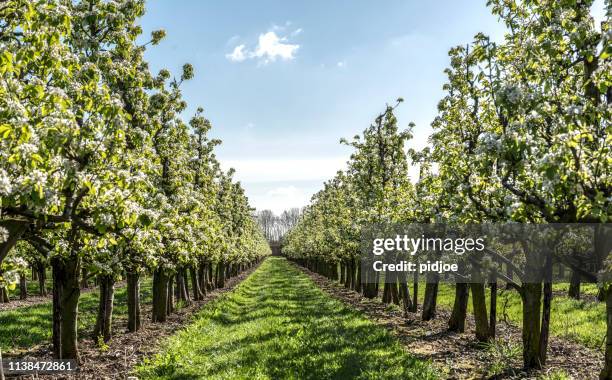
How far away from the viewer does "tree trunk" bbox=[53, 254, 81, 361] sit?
13075mm

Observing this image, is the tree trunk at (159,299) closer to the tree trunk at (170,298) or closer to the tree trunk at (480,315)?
the tree trunk at (170,298)

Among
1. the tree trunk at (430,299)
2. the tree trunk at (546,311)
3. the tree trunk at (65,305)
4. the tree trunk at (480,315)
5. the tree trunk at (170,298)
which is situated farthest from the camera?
the tree trunk at (170,298)

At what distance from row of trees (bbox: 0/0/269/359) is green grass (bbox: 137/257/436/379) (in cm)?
322

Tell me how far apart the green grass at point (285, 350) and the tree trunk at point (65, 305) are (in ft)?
8.12

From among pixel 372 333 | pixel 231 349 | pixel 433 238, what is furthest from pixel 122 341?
pixel 433 238

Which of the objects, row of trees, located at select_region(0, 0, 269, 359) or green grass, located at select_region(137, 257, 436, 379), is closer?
row of trees, located at select_region(0, 0, 269, 359)

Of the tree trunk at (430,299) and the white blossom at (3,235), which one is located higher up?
the white blossom at (3,235)

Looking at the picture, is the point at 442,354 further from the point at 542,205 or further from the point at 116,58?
the point at 116,58

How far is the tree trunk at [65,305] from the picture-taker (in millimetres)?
13075

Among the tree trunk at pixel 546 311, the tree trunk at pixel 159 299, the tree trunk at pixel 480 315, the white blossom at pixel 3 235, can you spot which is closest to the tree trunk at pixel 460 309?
the tree trunk at pixel 480 315

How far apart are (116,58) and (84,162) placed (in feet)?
23.1

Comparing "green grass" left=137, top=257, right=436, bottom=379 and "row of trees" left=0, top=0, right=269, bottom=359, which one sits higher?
"row of trees" left=0, top=0, right=269, bottom=359

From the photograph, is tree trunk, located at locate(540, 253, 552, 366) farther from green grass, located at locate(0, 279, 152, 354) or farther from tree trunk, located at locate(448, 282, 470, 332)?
green grass, located at locate(0, 279, 152, 354)

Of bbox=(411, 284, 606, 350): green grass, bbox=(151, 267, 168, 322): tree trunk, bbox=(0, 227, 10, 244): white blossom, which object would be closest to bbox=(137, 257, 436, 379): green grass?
bbox=(151, 267, 168, 322): tree trunk
